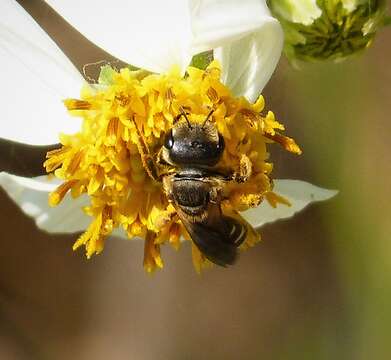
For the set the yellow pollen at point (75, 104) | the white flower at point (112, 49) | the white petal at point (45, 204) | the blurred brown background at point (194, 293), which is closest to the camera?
the white flower at point (112, 49)

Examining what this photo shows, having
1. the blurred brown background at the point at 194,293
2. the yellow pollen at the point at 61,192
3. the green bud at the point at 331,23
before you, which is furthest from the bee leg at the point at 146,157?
the blurred brown background at the point at 194,293

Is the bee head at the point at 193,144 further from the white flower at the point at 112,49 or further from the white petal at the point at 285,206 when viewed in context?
the white petal at the point at 285,206

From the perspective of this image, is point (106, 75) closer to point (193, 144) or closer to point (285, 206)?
point (193, 144)

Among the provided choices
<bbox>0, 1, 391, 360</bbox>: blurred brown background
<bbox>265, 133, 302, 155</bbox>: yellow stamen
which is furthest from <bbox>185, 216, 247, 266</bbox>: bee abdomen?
<bbox>0, 1, 391, 360</bbox>: blurred brown background

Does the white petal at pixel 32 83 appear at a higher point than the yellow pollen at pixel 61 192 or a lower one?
higher

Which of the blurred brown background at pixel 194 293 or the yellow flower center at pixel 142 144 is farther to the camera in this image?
the blurred brown background at pixel 194 293

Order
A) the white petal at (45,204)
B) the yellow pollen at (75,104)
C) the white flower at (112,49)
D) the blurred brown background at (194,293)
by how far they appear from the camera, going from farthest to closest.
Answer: the blurred brown background at (194,293), the white petal at (45,204), the yellow pollen at (75,104), the white flower at (112,49)
